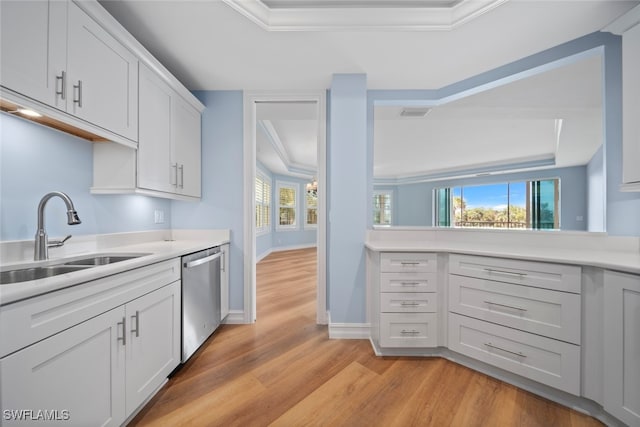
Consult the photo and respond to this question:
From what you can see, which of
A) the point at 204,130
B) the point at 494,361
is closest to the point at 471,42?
the point at 494,361

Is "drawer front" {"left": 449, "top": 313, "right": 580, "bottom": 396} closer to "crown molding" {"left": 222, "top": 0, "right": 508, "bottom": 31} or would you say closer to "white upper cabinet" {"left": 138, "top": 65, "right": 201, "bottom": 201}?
"crown molding" {"left": 222, "top": 0, "right": 508, "bottom": 31}

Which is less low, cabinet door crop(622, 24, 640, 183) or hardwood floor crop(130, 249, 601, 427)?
cabinet door crop(622, 24, 640, 183)

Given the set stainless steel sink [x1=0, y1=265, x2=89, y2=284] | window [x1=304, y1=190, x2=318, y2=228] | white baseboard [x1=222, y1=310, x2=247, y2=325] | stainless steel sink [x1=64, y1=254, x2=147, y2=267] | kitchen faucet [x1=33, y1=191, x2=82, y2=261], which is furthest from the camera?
window [x1=304, y1=190, x2=318, y2=228]

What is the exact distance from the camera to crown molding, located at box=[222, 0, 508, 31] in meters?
1.68

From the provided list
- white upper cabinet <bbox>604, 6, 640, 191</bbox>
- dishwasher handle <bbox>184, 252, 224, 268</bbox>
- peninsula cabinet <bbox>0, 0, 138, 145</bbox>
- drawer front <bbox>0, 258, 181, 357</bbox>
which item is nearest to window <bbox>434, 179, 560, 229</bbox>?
white upper cabinet <bbox>604, 6, 640, 191</bbox>

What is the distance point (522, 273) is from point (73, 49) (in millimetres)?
2918

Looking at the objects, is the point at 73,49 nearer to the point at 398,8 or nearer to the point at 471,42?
the point at 398,8

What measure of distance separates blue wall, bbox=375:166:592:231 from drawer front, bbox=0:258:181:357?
8.87 meters

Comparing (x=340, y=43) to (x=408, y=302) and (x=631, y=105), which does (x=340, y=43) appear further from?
(x=408, y=302)

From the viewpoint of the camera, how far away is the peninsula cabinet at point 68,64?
1.01m

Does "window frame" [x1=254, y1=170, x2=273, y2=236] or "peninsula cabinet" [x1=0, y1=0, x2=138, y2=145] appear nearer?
"peninsula cabinet" [x1=0, y1=0, x2=138, y2=145]

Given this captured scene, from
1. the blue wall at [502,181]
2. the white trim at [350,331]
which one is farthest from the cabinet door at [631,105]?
the blue wall at [502,181]

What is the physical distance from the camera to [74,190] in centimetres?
160

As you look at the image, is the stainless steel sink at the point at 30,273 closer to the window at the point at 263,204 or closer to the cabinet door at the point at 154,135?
the cabinet door at the point at 154,135
